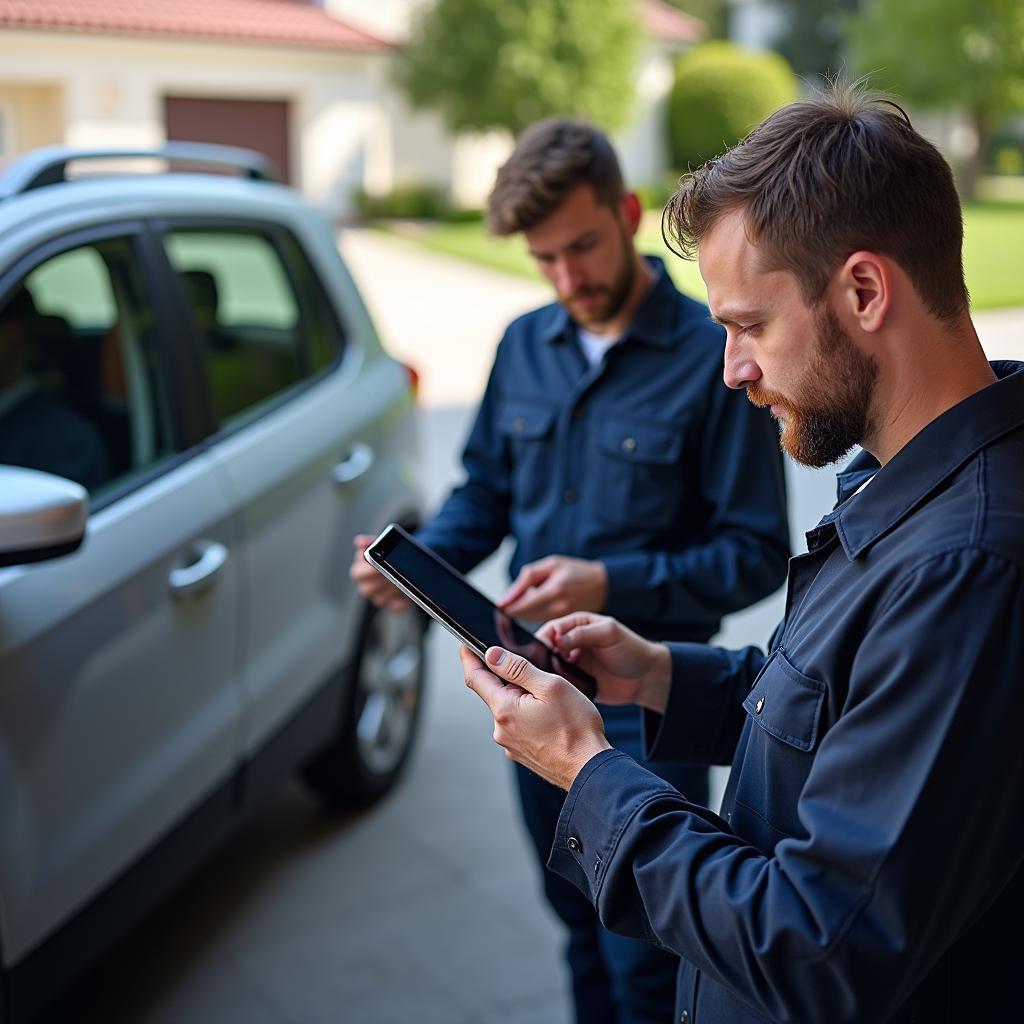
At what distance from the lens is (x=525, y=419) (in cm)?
246

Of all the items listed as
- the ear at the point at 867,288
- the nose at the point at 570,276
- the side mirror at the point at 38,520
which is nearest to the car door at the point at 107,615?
the side mirror at the point at 38,520

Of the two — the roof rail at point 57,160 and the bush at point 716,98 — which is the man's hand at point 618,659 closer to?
the roof rail at point 57,160

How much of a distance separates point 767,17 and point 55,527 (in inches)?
1818

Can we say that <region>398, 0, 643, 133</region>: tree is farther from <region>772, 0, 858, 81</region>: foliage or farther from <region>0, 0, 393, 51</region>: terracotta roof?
<region>772, 0, 858, 81</region>: foliage

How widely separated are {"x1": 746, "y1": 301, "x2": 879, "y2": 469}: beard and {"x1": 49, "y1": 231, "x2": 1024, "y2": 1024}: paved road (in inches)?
43.0

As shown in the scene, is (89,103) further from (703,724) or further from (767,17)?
(767,17)

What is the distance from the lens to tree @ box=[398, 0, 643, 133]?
2238 centimetres

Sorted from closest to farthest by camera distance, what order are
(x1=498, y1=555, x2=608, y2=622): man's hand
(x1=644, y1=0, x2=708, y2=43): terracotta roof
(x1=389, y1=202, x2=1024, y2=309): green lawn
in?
(x1=389, y1=202, x2=1024, y2=309): green lawn, (x1=498, y1=555, x2=608, y2=622): man's hand, (x1=644, y1=0, x2=708, y2=43): terracotta roof

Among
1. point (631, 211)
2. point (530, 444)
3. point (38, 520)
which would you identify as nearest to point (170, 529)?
point (38, 520)

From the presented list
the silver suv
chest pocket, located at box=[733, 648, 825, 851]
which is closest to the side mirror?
the silver suv

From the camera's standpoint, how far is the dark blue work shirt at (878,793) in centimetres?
103

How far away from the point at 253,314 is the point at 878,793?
3.05 m

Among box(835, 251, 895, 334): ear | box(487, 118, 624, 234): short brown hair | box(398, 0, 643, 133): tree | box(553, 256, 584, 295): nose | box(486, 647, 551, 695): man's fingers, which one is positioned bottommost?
box(398, 0, 643, 133): tree

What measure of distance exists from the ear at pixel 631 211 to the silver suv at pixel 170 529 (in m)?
1.09
